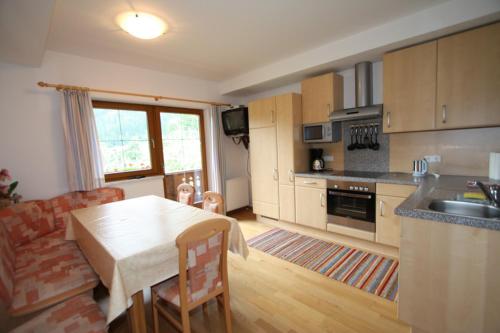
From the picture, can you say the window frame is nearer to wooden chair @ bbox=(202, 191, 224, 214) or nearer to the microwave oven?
wooden chair @ bbox=(202, 191, 224, 214)

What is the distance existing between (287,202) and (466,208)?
2082 millimetres

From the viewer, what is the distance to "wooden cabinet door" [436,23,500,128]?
1979 mm

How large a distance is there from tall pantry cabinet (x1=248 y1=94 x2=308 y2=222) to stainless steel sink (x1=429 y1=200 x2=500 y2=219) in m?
1.84

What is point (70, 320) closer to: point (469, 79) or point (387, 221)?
point (387, 221)

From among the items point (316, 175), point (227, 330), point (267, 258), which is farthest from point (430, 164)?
point (227, 330)

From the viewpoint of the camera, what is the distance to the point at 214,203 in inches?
85.4

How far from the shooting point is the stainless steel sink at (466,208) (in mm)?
1444

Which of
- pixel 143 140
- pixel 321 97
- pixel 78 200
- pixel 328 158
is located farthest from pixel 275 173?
pixel 78 200

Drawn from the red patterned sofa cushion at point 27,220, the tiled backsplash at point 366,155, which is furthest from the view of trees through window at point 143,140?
the tiled backsplash at point 366,155

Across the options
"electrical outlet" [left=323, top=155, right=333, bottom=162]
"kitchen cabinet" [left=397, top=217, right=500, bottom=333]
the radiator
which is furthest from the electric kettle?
"kitchen cabinet" [left=397, top=217, right=500, bottom=333]

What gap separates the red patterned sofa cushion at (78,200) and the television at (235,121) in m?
2.03

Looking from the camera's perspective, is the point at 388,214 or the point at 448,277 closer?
the point at 448,277

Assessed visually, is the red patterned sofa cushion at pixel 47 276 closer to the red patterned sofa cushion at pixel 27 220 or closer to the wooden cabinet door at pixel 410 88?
the red patterned sofa cushion at pixel 27 220

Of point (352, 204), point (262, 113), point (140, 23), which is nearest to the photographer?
point (140, 23)
